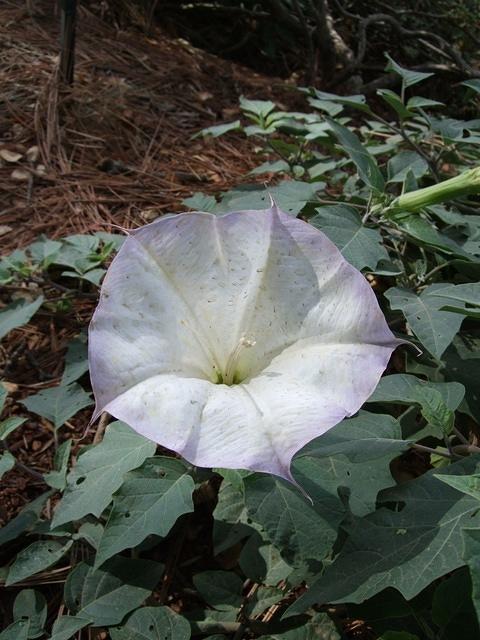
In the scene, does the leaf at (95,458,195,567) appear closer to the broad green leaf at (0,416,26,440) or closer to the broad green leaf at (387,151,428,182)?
the broad green leaf at (0,416,26,440)

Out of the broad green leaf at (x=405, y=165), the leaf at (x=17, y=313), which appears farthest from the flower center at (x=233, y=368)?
the broad green leaf at (x=405, y=165)

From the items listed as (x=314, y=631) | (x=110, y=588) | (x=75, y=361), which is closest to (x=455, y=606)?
(x=314, y=631)

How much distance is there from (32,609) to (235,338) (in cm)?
66

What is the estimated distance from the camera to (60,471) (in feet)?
4.70

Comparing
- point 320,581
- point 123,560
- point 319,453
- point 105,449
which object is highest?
point 319,453

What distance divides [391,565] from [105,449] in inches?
24.8

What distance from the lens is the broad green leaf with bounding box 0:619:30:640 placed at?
1173mm

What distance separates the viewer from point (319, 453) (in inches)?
42.1

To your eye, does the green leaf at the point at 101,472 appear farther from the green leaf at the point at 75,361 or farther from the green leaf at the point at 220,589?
the green leaf at the point at 75,361

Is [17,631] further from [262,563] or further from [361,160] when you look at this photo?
[361,160]

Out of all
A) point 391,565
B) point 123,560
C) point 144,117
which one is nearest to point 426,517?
point 391,565

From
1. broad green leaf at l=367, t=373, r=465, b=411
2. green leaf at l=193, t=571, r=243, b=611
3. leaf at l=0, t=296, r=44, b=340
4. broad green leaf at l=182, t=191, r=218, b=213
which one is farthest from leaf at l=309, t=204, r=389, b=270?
leaf at l=0, t=296, r=44, b=340

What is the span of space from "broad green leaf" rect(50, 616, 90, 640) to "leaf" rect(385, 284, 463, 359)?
84 cm

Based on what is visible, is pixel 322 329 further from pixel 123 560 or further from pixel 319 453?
pixel 123 560
